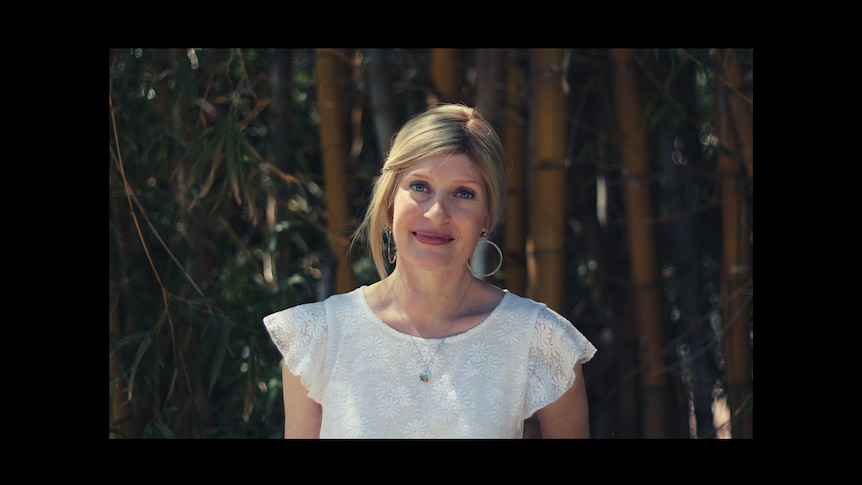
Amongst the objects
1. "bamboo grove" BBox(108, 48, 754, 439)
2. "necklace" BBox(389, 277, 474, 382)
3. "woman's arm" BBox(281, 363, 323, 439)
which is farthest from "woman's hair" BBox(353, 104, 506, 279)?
"bamboo grove" BBox(108, 48, 754, 439)

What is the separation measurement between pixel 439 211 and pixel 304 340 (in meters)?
0.32

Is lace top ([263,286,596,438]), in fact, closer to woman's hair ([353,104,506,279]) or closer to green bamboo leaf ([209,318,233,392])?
woman's hair ([353,104,506,279])

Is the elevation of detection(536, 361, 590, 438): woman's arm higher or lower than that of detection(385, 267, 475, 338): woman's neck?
lower

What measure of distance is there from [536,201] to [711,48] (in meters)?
0.50

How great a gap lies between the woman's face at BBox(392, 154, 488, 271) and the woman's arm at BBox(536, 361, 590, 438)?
0.93 feet

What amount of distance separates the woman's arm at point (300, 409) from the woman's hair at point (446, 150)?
27 centimetres

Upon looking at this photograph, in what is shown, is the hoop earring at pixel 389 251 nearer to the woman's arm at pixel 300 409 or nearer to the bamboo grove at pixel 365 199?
the woman's arm at pixel 300 409

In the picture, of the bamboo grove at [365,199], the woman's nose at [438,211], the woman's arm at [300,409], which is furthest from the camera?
the bamboo grove at [365,199]

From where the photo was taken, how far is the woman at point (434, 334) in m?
1.39

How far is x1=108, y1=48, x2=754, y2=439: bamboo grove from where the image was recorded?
2055 millimetres

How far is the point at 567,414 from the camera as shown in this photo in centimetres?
147

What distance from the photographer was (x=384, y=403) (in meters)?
1.41


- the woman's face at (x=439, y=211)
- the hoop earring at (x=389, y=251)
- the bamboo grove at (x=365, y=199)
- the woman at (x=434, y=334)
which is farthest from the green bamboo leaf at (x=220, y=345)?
the woman's face at (x=439, y=211)
